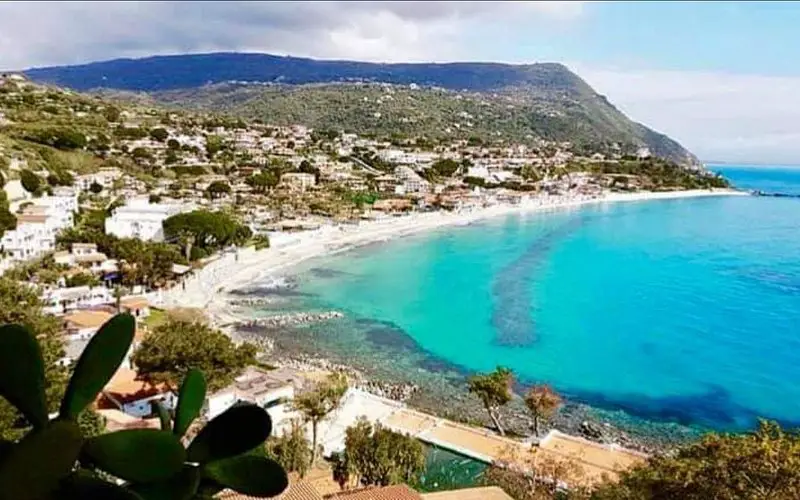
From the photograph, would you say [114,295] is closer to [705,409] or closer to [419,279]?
[419,279]

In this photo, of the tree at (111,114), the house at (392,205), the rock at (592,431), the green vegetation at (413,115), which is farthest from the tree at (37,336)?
the green vegetation at (413,115)

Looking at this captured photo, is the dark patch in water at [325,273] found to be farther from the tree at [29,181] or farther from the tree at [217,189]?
the tree at [29,181]

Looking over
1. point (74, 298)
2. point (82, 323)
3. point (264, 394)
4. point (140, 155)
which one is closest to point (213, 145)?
point (140, 155)

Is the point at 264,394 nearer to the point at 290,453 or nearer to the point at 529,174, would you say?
the point at 290,453

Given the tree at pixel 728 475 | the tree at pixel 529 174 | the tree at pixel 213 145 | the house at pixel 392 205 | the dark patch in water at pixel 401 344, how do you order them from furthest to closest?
the tree at pixel 529 174
the tree at pixel 213 145
the house at pixel 392 205
the dark patch in water at pixel 401 344
the tree at pixel 728 475

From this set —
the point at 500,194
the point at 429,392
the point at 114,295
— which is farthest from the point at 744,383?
the point at 500,194

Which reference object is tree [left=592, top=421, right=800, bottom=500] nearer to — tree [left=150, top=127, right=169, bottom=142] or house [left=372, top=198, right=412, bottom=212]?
house [left=372, top=198, right=412, bottom=212]
